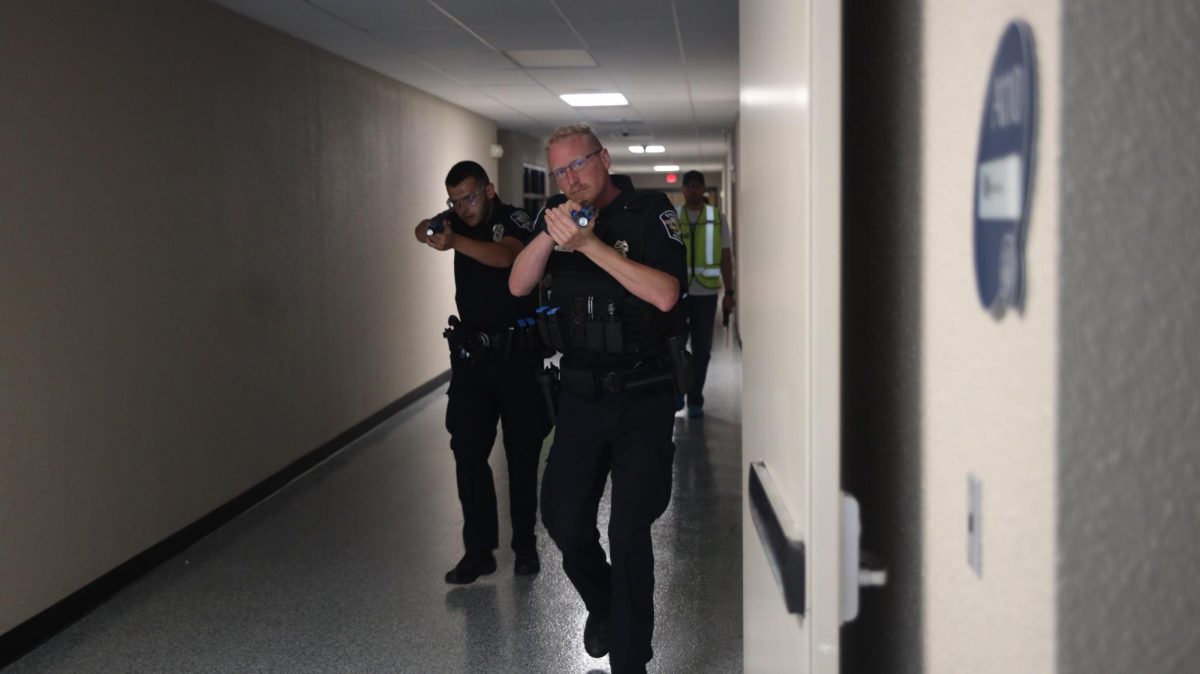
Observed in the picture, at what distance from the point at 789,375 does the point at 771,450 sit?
0.22 m

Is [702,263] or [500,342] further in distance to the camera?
[702,263]

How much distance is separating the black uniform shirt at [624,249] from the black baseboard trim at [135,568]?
2014 mm

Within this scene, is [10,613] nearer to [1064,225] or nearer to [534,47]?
[1064,225]

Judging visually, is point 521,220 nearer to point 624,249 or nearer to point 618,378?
point 624,249

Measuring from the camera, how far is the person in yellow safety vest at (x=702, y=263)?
23.2ft

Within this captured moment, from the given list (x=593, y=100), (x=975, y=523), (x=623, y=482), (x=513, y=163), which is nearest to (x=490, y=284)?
(x=623, y=482)

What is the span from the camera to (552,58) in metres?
6.86

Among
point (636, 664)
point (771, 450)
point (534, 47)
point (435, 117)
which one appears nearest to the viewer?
point (771, 450)

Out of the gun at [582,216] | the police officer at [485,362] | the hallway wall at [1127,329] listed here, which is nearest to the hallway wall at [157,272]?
the police officer at [485,362]

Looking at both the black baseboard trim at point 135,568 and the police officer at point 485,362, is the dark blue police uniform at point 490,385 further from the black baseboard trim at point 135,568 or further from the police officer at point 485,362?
the black baseboard trim at point 135,568

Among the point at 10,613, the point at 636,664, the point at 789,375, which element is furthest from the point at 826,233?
the point at 10,613

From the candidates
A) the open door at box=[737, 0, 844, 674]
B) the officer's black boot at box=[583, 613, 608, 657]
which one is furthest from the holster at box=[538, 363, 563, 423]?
the open door at box=[737, 0, 844, 674]

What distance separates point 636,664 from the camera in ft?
9.67

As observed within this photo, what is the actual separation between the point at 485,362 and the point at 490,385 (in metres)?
0.11
